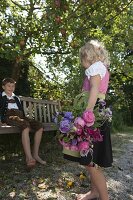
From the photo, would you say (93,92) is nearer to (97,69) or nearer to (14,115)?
(97,69)

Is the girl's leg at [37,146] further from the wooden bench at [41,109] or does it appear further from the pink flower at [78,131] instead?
the pink flower at [78,131]

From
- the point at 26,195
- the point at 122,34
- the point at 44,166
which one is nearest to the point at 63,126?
the point at 26,195

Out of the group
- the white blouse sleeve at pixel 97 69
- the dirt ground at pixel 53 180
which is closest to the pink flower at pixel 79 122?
the white blouse sleeve at pixel 97 69

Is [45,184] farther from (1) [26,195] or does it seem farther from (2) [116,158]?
(2) [116,158]

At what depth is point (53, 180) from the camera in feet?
17.4

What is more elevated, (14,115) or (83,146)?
(14,115)

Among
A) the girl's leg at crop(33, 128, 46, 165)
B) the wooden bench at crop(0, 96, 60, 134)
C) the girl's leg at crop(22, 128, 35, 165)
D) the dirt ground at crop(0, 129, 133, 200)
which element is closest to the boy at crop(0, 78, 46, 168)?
the girl's leg at crop(33, 128, 46, 165)

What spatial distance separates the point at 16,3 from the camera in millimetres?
8820

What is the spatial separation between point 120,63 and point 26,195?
576cm

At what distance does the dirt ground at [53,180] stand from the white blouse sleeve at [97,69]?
1582 mm

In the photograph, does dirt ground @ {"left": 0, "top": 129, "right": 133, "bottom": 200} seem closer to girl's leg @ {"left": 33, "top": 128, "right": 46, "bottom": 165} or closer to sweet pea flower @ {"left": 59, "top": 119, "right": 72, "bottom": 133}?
girl's leg @ {"left": 33, "top": 128, "right": 46, "bottom": 165}

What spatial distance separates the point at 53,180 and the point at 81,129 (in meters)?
1.77

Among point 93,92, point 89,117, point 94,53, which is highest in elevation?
point 94,53

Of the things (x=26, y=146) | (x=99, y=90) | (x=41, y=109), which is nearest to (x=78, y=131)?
(x=99, y=90)
